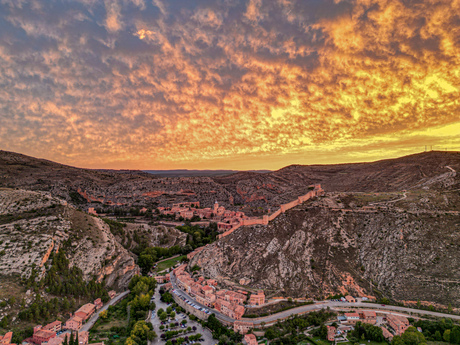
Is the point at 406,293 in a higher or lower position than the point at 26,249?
lower

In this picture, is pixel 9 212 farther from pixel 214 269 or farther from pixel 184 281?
pixel 214 269

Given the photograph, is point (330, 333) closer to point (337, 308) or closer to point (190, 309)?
point (337, 308)

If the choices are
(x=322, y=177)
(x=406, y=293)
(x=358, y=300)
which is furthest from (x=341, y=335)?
(x=322, y=177)

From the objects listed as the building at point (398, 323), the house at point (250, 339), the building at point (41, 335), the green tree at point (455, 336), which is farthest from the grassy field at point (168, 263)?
the green tree at point (455, 336)

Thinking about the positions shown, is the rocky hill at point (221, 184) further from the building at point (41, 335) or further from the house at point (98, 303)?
the building at point (41, 335)

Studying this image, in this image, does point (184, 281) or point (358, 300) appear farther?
point (184, 281)

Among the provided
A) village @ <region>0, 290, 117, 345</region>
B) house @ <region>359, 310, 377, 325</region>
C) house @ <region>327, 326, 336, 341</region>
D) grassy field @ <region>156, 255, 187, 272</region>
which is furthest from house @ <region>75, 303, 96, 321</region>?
house @ <region>359, 310, 377, 325</region>

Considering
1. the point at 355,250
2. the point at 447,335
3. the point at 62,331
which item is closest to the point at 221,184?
the point at 355,250

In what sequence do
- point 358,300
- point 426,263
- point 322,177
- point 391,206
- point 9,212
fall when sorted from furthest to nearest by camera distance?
point 322,177
point 391,206
point 9,212
point 426,263
point 358,300
